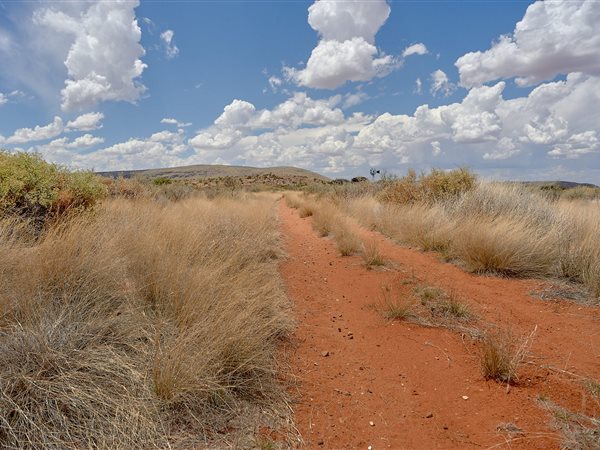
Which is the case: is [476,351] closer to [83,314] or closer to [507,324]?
[507,324]

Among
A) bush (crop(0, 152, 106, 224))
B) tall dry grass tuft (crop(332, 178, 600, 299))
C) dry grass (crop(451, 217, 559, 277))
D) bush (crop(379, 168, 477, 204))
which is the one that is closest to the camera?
bush (crop(0, 152, 106, 224))

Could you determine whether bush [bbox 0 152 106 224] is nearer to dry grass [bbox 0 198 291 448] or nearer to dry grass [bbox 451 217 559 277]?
dry grass [bbox 0 198 291 448]

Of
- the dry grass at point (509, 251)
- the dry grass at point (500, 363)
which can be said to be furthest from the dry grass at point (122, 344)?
the dry grass at point (509, 251)

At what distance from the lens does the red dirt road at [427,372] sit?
8.79ft

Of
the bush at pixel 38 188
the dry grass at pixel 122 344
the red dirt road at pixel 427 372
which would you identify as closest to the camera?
the dry grass at pixel 122 344

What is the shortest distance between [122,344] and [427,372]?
2732 mm

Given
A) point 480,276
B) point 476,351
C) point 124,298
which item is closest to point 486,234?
point 480,276

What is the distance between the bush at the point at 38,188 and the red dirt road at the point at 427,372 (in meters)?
3.99

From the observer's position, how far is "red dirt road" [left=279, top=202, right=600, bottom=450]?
268 cm

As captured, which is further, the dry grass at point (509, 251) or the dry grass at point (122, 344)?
the dry grass at point (509, 251)

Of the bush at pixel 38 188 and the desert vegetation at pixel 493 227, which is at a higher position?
the bush at pixel 38 188

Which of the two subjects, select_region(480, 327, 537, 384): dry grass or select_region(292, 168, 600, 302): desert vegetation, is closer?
select_region(480, 327, 537, 384): dry grass

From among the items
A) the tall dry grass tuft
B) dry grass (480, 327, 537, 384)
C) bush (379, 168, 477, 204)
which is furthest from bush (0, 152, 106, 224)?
bush (379, 168, 477, 204)

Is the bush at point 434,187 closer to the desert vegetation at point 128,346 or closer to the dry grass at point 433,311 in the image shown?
the dry grass at point 433,311
